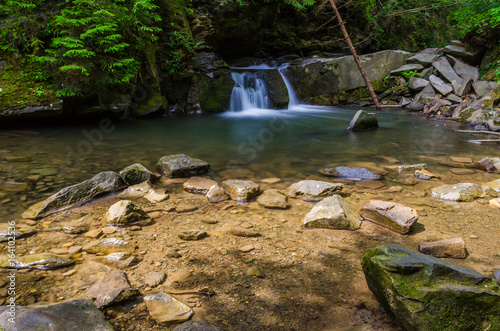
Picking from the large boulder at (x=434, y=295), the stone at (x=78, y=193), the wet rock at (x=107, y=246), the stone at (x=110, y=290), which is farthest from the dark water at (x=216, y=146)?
the large boulder at (x=434, y=295)

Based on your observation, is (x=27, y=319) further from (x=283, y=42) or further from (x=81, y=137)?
(x=283, y=42)

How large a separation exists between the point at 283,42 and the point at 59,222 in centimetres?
1533

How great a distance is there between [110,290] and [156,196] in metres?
1.93

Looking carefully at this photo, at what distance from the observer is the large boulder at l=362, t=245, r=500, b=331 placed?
142cm

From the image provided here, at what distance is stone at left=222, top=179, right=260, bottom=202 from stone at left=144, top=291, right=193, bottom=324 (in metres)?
1.92

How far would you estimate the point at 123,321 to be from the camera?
5.30ft

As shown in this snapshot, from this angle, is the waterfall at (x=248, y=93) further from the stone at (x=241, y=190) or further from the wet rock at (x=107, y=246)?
the wet rock at (x=107, y=246)

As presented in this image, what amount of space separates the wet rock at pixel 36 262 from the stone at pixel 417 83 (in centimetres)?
1415

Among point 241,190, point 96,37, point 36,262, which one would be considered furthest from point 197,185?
point 96,37

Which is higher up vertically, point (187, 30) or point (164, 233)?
point (187, 30)

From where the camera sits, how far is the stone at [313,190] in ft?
12.0

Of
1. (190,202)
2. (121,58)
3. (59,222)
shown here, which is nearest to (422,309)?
(190,202)

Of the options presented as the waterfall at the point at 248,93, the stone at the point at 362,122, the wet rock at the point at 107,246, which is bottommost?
the wet rock at the point at 107,246

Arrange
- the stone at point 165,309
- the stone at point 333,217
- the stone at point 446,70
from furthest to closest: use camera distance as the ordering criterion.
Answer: the stone at point 446,70 < the stone at point 333,217 < the stone at point 165,309
